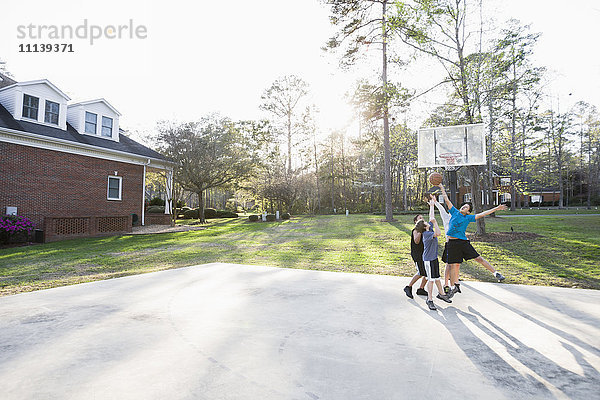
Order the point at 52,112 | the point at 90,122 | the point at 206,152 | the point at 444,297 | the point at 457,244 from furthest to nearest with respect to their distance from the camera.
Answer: the point at 206,152
the point at 90,122
the point at 52,112
the point at 457,244
the point at 444,297

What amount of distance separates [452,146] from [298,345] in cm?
787

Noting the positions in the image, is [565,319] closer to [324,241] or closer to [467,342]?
[467,342]

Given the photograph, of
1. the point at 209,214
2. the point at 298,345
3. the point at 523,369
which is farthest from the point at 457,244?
the point at 209,214

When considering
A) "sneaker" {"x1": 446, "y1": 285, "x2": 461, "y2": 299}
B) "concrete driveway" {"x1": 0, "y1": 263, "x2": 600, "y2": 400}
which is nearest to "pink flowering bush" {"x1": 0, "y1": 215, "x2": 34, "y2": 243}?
"concrete driveway" {"x1": 0, "y1": 263, "x2": 600, "y2": 400}

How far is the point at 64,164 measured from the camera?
540 inches

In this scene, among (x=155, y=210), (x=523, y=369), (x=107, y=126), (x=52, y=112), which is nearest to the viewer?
(x=523, y=369)

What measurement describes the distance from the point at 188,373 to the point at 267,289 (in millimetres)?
2569

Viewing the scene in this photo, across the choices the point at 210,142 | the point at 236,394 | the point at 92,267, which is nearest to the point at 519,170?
the point at 236,394

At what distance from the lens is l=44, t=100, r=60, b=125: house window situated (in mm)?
14102

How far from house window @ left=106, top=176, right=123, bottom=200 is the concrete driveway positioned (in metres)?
12.7

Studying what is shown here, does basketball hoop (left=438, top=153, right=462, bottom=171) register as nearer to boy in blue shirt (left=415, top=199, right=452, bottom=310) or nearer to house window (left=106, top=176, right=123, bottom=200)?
boy in blue shirt (left=415, top=199, right=452, bottom=310)

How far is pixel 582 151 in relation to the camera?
35812 mm

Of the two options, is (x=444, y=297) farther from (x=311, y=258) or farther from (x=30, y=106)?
(x=30, y=106)

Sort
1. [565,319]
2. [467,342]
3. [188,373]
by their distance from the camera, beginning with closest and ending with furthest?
[188,373] → [467,342] → [565,319]
